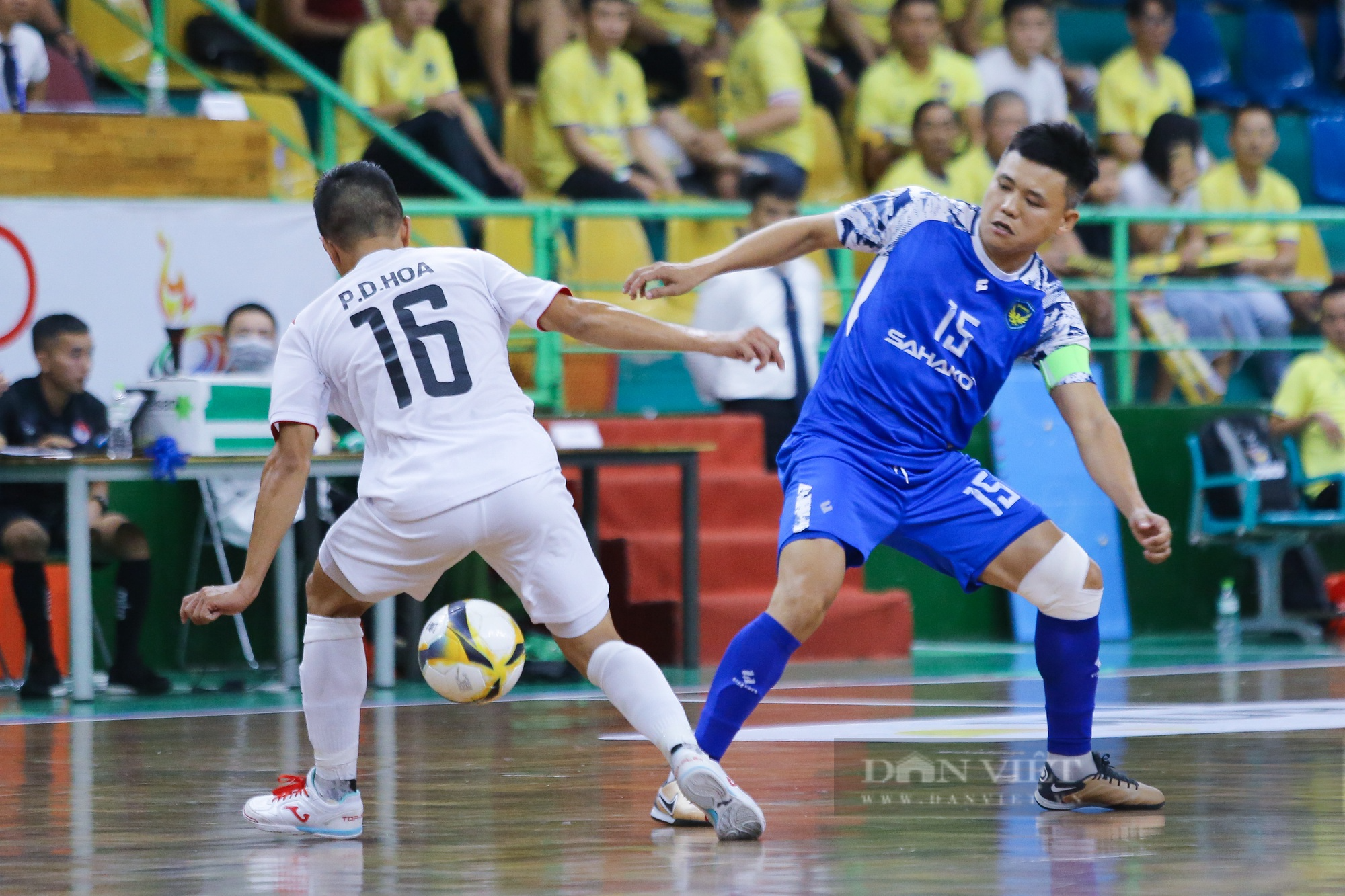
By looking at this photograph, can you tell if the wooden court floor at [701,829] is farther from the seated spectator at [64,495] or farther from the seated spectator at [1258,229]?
the seated spectator at [1258,229]

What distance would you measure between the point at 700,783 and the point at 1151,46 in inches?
502

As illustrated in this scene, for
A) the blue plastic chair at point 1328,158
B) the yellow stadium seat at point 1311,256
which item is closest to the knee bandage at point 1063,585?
the yellow stadium seat at point 1311,256

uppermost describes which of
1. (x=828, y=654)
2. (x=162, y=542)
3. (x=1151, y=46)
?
(x=1151, y=46)

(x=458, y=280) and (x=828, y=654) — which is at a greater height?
(x=458, y=280)

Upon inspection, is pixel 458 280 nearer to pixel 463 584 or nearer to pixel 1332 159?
pixel 463 584

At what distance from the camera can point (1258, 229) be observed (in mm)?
15859

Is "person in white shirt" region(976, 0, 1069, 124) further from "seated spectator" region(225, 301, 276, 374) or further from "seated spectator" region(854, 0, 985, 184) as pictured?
"seated spectator" region(225, 301, 276, 374)

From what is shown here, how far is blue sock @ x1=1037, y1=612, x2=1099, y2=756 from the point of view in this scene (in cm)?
605

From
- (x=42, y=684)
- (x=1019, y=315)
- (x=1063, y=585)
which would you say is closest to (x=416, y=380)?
(x=1019, y=315)

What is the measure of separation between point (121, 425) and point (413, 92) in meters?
4.03

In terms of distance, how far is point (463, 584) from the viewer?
39.5 ft

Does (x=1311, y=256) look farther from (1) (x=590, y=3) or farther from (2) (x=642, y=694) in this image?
(2) (x=642, y=694)

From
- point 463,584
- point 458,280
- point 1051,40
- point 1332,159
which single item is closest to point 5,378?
point 463,584

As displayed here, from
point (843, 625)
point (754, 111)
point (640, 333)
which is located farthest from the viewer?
point (754, 111)
